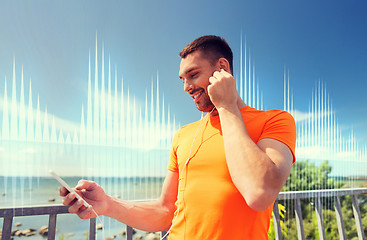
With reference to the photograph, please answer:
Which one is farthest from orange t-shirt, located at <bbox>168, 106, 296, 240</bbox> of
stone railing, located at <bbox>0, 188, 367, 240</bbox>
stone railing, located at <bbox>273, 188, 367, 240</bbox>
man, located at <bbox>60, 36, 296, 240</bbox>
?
stone railing, located at <bbox>273, 188, 367, 240</bbox>

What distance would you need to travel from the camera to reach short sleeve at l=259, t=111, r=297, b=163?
0.79 m

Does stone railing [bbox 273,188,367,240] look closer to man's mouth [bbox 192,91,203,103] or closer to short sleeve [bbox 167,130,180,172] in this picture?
short sleeve [bbox 167,130,180,172]

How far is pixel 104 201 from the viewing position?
1.02m

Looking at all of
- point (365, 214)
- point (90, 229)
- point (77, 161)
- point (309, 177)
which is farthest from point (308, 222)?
point (90, 229)

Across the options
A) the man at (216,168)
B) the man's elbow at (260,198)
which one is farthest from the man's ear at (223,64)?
the man's elbow at (260,198)

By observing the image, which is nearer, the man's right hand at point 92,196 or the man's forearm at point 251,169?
the man's forearm at point 251,169

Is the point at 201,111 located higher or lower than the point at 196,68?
lower

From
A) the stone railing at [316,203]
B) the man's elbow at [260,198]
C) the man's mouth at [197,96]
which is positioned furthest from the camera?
the stone railing at [316,203]

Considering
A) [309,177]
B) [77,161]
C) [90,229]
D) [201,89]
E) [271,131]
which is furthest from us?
[309,177]

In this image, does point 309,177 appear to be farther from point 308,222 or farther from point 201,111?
point 201,111

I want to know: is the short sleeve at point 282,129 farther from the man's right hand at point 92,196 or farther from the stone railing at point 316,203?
the stone railing at point 316,203

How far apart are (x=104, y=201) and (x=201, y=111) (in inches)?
20.1

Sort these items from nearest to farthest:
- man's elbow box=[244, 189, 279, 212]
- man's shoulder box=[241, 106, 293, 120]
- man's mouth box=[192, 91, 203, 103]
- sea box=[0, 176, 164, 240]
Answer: man's elbow box=[244, 189, 279, 212], man's shoulder box=[241, 106, 293, 120], man's mouth box=[192, 91, 203, 103], sea box=[0, 176, 164, 240]

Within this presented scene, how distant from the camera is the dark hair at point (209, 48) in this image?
41.4 inches
